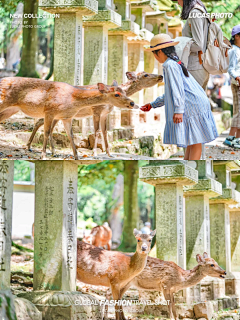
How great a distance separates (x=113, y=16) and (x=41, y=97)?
260 inches

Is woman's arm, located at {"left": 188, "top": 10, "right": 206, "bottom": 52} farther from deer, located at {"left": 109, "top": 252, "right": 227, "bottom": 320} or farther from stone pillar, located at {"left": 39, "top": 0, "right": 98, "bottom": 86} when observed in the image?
deer, located at {"left": 109, "top": 252, "right": 227, "bottom": 320}

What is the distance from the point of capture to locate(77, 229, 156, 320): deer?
11398mm

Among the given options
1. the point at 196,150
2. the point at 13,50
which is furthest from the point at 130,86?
the point at 13,50

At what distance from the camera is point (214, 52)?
10320mm

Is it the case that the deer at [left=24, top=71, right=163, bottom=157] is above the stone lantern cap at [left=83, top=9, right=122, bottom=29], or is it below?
below

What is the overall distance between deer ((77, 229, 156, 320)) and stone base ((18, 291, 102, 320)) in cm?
166

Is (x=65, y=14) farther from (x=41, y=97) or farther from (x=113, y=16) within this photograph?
(x=41, y=97)

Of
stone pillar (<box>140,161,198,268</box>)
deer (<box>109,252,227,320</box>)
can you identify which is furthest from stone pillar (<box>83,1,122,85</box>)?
→ deer (<box>109,252,227,320</box>)

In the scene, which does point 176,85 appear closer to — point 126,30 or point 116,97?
point 116,97

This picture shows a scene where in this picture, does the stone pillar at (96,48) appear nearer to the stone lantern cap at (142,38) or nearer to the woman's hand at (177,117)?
the stone lantern cap at (142,38)

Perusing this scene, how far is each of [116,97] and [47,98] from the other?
102 centimetres

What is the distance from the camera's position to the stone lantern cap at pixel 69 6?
41.7ft

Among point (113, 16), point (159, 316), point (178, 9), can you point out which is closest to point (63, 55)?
point (113, 16)

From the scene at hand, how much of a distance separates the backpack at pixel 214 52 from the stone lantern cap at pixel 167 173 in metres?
2.68
